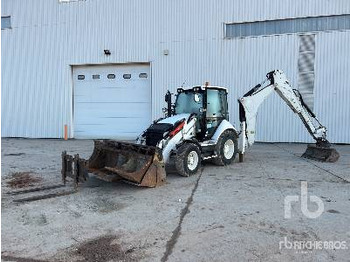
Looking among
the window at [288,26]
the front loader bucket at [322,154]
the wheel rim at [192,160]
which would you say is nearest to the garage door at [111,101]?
the window at [288,26]

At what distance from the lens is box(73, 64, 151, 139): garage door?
18.0 meters

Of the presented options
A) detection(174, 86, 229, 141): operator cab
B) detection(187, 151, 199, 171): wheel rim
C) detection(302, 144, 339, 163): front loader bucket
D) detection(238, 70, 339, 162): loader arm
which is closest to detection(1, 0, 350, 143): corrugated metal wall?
detection(302, 144, 339, 163): front loader bucket

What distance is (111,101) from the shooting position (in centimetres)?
1833

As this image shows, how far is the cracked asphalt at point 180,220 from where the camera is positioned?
13.6ft

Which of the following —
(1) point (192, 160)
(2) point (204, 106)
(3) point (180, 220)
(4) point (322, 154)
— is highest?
(2) point (204, 106)

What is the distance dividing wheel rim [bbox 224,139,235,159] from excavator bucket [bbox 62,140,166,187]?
135 inches

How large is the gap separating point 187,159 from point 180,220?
126 inches

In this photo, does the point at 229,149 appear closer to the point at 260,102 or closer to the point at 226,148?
the point at 226,148

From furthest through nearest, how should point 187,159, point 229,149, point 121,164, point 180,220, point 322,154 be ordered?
point 322,154 < point 229,149 < point 187,159 < point 121,164 < point 180,220

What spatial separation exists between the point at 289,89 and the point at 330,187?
4.59 metres

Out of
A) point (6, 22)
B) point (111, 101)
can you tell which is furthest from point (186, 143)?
point (6, 22)

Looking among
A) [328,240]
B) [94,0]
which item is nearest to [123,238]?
[328,240]

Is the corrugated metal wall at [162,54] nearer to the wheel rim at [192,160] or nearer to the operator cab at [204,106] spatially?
the operator cab at [204,106]

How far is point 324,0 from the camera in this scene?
15.1 metres
